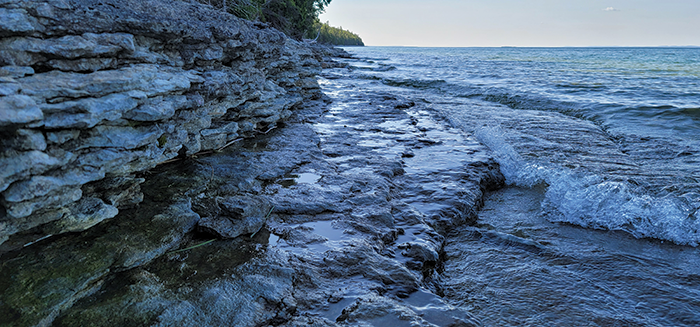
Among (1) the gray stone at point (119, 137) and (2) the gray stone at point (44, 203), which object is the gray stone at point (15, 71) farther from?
(2) the gray stone at point (44, 203)

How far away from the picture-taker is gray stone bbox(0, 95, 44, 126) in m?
2.23

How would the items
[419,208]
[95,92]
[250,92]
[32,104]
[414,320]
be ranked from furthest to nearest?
1. [250,92]
2. [419,208]
3. [95,92]
4. [414,320]
5. [32,104]

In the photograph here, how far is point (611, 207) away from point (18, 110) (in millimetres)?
5966

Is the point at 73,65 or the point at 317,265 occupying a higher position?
the point at 73,65

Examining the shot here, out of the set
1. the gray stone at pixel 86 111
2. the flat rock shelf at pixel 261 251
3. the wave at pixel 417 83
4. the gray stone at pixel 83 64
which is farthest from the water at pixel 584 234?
the wave at pixel 417 83

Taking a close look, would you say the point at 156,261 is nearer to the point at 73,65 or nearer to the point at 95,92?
the point at 95,92

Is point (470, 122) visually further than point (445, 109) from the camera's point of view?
No

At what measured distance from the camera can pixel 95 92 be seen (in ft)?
9.80

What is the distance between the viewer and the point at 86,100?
2881 millimetres

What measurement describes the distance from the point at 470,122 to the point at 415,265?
7138mm

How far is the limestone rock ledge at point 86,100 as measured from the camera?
2.52m

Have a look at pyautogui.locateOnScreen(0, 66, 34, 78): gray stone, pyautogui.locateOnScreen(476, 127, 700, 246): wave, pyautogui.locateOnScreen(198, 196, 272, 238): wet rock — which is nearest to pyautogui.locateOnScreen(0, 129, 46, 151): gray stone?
pyautogui.locateOnScreen(0, 66, 34, 78): gray stone

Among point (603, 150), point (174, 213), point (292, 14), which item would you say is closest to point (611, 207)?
point (603, 150)

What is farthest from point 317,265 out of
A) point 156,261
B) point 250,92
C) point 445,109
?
point 445,109
